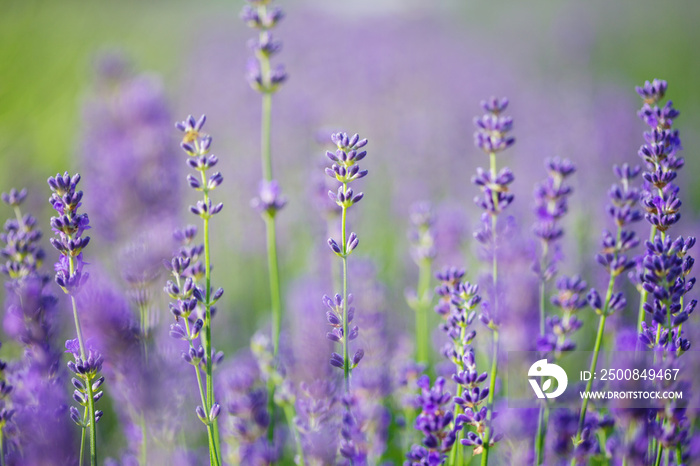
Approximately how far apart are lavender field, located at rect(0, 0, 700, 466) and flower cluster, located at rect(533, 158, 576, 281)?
11mm

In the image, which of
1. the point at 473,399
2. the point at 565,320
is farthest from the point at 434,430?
the point at 565,320

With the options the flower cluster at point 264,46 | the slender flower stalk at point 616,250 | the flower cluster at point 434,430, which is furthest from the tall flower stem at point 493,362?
the flower cluster at point 264,46

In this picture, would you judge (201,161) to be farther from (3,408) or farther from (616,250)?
(616,250)

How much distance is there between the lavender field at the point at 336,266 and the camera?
1552mm

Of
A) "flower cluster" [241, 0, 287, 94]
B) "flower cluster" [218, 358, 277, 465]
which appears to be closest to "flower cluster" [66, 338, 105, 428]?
"flower cluster" [218, 358, 277, 465]

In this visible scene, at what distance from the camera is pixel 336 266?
329 centimetres

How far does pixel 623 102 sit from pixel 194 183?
5.52 metres

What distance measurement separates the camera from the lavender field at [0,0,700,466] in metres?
1.55

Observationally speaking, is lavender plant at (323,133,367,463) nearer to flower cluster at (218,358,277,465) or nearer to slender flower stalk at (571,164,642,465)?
flower cluster at (218,358,277,465)

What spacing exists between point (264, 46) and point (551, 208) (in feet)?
→ 3.98

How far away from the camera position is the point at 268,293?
433 centimetres

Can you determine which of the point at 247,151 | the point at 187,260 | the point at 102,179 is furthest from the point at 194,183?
the point at 247,151

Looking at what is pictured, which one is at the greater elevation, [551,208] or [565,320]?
[551,208]

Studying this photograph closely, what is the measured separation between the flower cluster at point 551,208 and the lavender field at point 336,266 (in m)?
0.01
